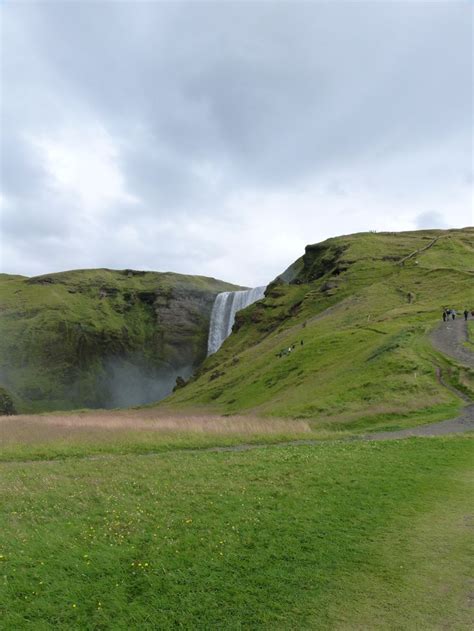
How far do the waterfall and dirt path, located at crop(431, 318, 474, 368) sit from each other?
78.1 m

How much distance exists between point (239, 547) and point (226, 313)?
390 ft

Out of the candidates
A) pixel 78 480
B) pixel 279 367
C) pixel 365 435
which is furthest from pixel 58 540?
pixel 279 367

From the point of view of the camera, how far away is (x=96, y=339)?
498 feet

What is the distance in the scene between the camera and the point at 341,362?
4697 centimetres

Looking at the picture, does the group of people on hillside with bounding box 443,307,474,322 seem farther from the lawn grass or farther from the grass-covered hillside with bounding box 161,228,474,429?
the lawn grass

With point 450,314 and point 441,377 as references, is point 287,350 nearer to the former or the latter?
point 450,314

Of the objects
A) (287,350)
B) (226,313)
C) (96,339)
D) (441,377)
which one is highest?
(226,313)

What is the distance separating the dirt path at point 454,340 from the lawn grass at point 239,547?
23935 millimetres

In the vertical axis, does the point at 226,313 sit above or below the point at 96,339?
above

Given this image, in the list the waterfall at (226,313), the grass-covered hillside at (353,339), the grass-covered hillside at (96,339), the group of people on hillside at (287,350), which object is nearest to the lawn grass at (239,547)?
the grass-covered hillside at (353,339)

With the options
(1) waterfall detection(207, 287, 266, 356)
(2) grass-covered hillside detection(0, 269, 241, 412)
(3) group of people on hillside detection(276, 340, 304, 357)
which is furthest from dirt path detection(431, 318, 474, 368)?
(2) grass-covered hillside detection(0, 269, 241, 412)

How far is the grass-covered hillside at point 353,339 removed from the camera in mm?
33406

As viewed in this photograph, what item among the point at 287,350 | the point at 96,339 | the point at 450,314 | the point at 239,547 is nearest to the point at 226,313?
the point at 96,339

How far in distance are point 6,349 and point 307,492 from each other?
5843 inches
